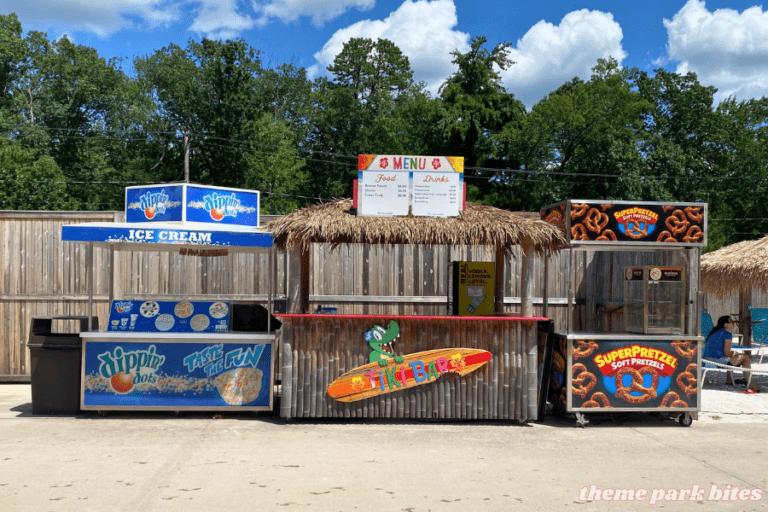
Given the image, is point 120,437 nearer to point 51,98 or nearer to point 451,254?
point 451,254

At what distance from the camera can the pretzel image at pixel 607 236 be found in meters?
8.17

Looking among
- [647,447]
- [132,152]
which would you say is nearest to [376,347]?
[647,447]

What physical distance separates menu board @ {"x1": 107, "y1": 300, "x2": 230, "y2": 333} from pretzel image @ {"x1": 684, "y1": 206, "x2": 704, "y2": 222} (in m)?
5.99

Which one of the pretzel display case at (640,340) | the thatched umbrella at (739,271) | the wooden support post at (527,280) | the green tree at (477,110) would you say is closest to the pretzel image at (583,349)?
the pretzel display case at (640,340)

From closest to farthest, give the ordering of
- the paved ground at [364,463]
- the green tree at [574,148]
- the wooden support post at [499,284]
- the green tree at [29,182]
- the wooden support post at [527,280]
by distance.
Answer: the paved ground at [364,463], the wooden support post at [527,280], the wooden support post at [499,284], the green tree at [29,182], the green tree at [574,148]

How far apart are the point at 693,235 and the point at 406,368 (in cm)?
396

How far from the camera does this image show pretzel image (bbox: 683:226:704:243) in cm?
827

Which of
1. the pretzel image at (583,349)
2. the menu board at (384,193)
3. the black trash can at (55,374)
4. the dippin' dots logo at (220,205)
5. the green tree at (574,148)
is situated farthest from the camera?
the green tree at (574,148)

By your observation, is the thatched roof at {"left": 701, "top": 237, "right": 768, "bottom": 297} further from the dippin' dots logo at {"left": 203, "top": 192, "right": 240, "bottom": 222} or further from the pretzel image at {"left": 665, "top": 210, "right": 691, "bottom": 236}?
the dippin' dots logo at {"left": 203, "top": 192, "right": 240, "bottom": 222}

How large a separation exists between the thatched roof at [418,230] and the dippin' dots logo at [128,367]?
2165 millimetres

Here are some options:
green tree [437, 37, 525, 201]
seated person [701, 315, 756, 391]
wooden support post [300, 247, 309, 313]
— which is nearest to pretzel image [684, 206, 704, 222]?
seated person [701, 315, 756, 391]

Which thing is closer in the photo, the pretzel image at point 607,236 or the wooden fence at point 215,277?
the pretzel image at point 607,236

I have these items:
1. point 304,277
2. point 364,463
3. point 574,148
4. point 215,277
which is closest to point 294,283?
point 304,277

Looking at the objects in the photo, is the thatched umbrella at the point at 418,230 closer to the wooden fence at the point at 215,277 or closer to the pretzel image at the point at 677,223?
the pretzel image at the point at 677,223
